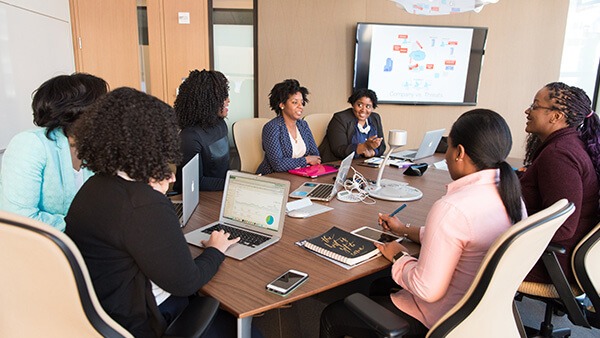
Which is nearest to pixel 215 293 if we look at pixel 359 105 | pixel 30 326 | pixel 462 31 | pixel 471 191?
pixel 30 326

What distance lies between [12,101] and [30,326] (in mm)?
2868

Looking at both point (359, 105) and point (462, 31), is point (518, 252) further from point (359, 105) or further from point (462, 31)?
point (462, 31)

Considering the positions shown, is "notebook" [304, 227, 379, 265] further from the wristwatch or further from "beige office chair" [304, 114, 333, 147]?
"beige office chair" [304, 114, 333, 147]

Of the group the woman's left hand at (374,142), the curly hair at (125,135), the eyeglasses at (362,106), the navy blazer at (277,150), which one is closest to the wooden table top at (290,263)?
the curly hair at (125,135)

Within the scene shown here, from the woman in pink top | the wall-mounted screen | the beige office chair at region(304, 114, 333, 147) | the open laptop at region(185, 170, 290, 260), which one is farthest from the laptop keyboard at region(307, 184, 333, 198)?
the wall-mounted screen

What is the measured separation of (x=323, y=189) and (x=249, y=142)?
1053mm

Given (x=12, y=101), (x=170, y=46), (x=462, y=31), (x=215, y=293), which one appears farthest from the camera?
(x=462, y=31)

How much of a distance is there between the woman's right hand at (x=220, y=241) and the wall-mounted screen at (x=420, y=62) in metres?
3.56

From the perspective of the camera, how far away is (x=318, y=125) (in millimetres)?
3830

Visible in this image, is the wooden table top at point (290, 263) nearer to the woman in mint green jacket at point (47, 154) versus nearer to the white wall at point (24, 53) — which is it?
the woman in mint green jacket at point (47, 154)

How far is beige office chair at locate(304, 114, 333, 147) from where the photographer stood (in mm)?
3801

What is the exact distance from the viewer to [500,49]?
4.80 metres

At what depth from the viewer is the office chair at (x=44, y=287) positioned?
2.73 ft

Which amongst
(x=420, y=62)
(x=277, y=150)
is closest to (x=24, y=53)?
(x=277, y=150)
